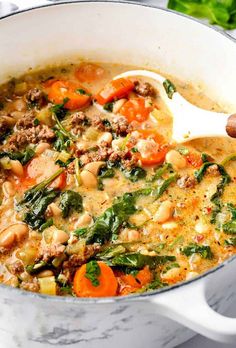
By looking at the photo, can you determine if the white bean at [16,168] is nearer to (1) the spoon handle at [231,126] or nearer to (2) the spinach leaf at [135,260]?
(2) the spinach leaf at [135,260]

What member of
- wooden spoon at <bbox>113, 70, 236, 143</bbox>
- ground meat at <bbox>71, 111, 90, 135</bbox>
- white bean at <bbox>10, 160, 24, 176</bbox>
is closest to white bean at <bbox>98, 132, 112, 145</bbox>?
ground meat at <bbox>71, 111, 90, 135</bbox>

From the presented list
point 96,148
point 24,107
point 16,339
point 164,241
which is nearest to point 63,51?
point 24,107

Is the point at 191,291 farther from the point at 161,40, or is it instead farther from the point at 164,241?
the point at 161,40

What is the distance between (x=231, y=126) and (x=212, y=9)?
4.53 ft

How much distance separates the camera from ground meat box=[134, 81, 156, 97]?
3.75m

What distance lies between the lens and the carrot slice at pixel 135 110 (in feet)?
12.0

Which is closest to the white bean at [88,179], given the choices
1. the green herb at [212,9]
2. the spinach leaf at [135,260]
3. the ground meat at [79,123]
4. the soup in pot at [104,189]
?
the soup in pot at [104,189]

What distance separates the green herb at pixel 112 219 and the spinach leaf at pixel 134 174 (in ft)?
0.36

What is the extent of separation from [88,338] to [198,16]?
280cm

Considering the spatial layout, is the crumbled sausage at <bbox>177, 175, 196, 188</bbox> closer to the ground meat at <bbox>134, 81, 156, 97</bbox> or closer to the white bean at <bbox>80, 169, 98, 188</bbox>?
the white bean at <bbox>80, 169, 98, 188</bbox>

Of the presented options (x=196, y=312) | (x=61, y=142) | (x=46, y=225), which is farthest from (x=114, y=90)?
(x=196, y=312)

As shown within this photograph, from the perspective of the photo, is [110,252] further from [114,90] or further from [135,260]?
[114,90]

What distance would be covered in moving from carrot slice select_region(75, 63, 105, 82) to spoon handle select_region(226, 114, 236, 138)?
1.01 meters

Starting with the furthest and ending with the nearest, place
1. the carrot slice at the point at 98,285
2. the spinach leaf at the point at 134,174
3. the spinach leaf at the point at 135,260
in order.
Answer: the spinach leaf at the point at 134,174 < the spinach leaf at the point at 135,260 < the carrot slice at the point at 98,285
